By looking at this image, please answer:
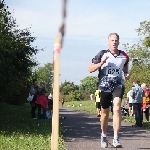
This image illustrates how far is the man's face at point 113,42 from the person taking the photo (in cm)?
736

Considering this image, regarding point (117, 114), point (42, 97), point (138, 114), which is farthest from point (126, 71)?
point (42, 97)

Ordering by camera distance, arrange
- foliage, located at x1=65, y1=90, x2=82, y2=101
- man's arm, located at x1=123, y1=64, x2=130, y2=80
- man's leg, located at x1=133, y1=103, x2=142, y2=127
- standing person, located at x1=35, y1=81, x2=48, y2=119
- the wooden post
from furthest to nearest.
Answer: foliage, located at x1=65, y1=90, x2=82, y2=101, standing person, located at x1=35, y1=81, x2=48, y2=119, man's leg, located at x1=133, y1=103, x2=142, y2=127, man's arm, located at x1=123, y1=64, x2=130, y2=80, the wooden post

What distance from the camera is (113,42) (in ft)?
24.2

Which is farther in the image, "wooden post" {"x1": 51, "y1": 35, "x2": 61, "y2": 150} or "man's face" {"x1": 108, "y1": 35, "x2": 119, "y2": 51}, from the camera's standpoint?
"man's face" {"x1": 108, "y1": 35, "x2": 119, "y2": 51}

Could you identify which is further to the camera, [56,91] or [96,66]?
[96,66]

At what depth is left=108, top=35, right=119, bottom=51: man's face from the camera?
7.36m

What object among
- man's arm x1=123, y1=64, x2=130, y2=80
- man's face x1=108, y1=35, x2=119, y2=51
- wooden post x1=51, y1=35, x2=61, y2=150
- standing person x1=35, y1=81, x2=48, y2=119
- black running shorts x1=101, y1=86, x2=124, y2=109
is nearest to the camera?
wooden post x1=51, y1=35, x2=61, y2=150

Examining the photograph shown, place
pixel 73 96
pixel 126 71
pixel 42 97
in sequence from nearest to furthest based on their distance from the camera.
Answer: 1. pixel 126 71
2. pixel 42 97
3. pixel 73 96

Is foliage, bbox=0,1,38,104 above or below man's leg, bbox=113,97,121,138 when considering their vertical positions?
above

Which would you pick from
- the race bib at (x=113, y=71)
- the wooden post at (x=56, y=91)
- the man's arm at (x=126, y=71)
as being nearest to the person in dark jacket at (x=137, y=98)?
the man's arm at (x=126, y=71)

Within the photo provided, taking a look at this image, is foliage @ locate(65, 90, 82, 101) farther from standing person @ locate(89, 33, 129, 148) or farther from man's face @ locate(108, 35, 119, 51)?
man's face @ locate(108, 35, 119, 51)

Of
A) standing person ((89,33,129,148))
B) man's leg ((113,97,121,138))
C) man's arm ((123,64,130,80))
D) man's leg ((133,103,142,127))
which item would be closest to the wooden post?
standing person ((89,33,129,148))

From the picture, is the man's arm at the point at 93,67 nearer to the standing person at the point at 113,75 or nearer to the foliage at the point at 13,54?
the standing person at the point at 113,75

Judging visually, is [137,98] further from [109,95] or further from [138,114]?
[109,95]
